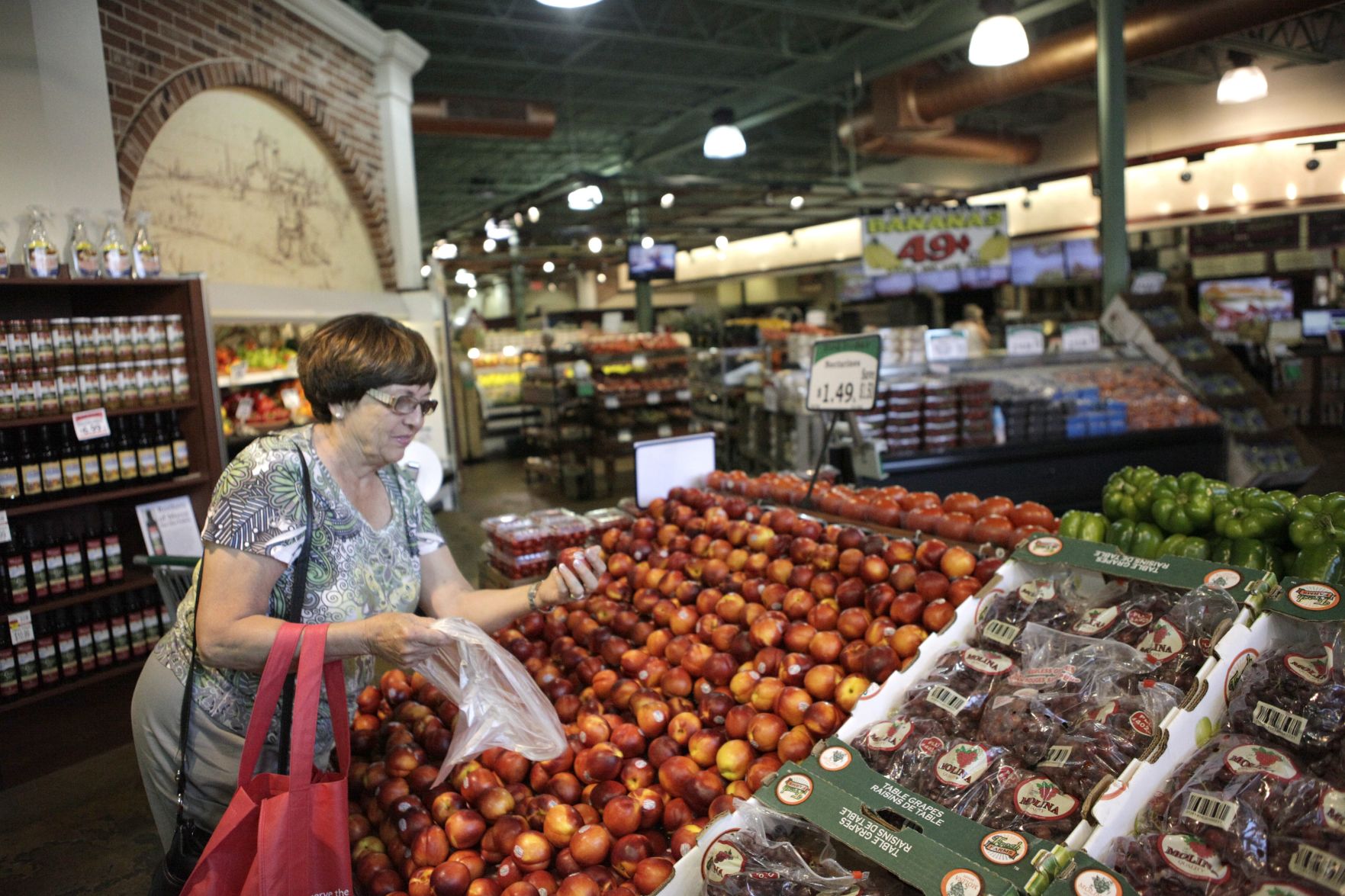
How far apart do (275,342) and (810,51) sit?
8648 millimetres

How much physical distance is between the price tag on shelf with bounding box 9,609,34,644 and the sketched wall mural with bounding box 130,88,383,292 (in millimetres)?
2627

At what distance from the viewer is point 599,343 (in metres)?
10.2

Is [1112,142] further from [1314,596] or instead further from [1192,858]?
[1192,858]

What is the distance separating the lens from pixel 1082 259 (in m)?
14.3

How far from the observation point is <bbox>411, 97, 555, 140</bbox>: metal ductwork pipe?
10.3 meters

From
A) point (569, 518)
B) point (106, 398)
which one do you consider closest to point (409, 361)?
point (569, 518)

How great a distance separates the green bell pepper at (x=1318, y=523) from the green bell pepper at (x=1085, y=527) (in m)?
0.44

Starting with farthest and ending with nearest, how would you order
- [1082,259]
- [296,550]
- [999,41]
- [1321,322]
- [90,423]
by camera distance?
[1082,259] < [1321,322] < [999,41] < [90,423] < [296,550]

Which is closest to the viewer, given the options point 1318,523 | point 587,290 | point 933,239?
point 1318,523

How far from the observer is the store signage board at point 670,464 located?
356 centimetres

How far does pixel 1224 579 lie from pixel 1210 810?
0.64 m

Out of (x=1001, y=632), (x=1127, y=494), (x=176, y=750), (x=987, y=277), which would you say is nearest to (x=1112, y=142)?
(x=1127, y=494)

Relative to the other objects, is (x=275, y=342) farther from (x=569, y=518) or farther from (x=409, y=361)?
(x=409, y=361)

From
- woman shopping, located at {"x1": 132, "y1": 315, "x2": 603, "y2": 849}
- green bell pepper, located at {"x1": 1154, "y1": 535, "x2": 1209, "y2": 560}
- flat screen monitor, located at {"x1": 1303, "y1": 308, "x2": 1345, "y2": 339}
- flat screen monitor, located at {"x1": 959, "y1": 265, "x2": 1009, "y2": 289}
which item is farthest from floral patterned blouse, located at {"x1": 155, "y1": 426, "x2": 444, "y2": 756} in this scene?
flat screen monitor, located at {"x1": 959, "y1": 265, "x2": 1009, "y2": 289}
